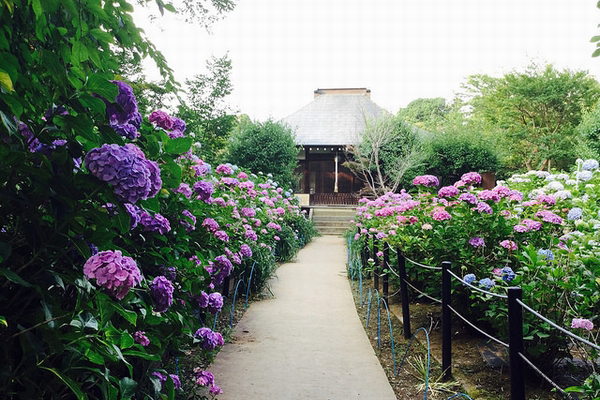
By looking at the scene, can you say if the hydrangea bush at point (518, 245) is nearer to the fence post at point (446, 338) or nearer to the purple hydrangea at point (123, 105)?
the fence post at point (446, 338)

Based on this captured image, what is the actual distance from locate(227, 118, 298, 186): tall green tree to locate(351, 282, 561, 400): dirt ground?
11496mm

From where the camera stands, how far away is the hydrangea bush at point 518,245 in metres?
2.83

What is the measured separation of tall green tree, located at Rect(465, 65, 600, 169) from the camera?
20734mm

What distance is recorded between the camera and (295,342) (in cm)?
435

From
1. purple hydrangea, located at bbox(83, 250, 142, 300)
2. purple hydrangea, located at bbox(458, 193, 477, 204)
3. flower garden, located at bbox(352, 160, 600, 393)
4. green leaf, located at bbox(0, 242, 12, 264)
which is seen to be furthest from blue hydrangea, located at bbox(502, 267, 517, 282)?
green leaf, located at bbox(0, 242, 12, 264)

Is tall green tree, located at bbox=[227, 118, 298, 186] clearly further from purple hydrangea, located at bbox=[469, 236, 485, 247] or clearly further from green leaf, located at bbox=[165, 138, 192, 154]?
green leaf, located at bbox=[165, 138, 192, 154]

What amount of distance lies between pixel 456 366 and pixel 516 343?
1.28 m

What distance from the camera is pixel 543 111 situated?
21.7 meters

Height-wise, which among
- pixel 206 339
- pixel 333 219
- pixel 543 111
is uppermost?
pixel 543 111

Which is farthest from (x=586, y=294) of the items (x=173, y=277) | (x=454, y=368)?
(x=173, y=277)

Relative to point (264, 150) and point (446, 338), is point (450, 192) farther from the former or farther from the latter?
point (264, 150)

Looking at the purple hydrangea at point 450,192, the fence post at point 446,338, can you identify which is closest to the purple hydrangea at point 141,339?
the fence post at point 446,338

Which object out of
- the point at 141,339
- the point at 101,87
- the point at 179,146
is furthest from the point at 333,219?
the point at 101,87

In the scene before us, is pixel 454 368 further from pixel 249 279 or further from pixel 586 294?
pixel 249 279
